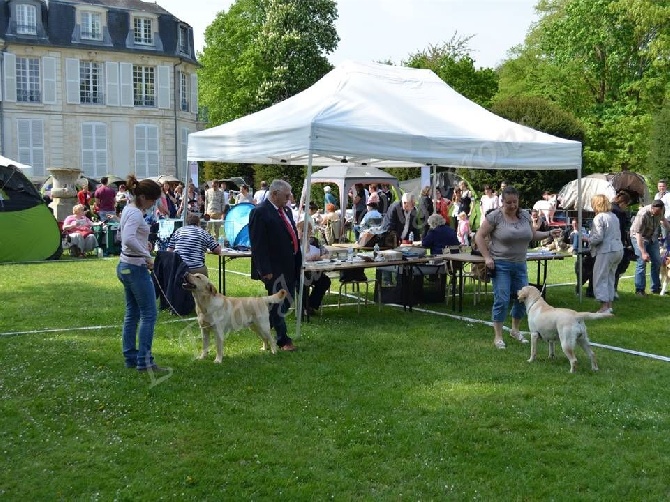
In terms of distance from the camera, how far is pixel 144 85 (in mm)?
39812

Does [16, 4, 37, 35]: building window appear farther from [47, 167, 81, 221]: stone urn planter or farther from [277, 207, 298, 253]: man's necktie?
[277, 207, 298, 253]: man's necktie

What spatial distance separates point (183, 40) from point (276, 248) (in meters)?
36.3

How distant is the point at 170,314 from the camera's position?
9.70 metres

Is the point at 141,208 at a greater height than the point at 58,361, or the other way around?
the point at 141,208

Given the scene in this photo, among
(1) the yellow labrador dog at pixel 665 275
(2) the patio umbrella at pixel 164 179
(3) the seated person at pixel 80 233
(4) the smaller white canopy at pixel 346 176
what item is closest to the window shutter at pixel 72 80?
(2) the patio umbrella at pixel 164 179

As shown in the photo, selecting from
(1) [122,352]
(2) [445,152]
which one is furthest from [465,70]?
(1) [122,352]

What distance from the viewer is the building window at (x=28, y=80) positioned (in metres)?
37.0

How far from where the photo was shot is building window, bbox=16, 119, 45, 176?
37.0 metres

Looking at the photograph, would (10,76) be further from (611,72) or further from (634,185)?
(634,185)

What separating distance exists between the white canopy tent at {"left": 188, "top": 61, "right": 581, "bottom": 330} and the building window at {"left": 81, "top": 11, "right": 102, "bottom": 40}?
31.3 meters

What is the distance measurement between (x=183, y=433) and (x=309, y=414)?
0.93 metres

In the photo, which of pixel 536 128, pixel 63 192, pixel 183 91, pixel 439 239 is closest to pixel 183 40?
pixel 183 91

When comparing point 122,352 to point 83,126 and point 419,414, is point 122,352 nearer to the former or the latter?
point 419,414

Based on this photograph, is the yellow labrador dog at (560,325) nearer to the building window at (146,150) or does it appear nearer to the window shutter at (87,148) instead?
the window shutter at (87,148)
